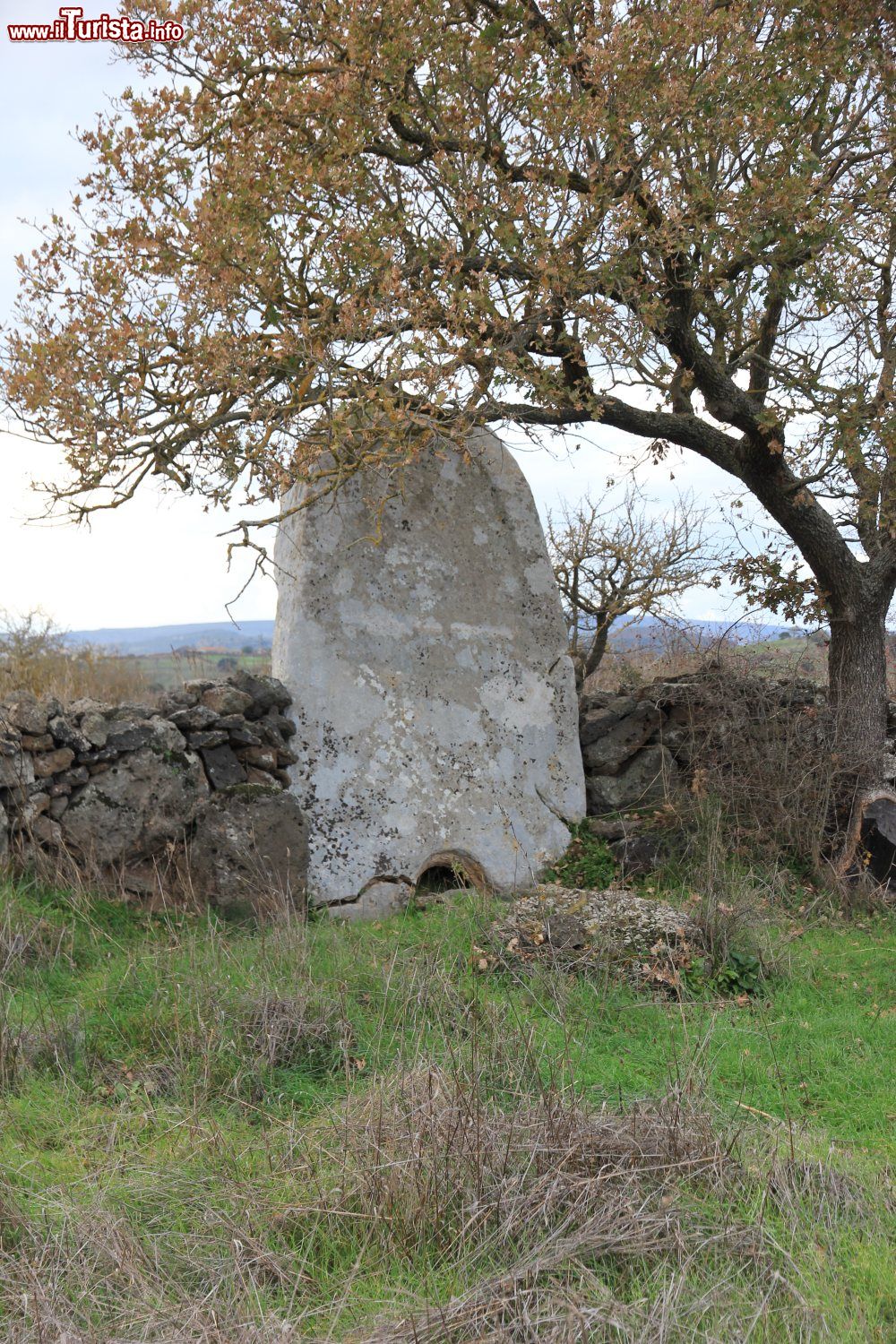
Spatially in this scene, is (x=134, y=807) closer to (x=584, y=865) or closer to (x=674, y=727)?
(x=584, y=865)

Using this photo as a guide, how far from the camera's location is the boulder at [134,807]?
291 inches

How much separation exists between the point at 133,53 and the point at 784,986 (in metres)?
7.00

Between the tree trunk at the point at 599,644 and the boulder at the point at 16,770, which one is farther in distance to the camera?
the tree trunk at the point at 599,644

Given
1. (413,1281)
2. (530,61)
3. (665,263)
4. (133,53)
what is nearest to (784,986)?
(413,1281)

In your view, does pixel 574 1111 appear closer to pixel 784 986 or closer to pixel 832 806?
pixel 784 986

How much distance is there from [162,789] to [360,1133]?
4.07 metres

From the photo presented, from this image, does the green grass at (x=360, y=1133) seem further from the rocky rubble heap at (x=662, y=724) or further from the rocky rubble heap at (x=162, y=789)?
the rocky rubble heap at (x=662, y=724)

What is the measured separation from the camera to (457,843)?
8.49 m

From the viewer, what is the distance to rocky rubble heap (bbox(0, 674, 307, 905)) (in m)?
7.30

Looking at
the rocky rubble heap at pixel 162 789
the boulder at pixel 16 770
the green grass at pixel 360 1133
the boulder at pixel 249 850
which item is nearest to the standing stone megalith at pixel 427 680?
the boulder at pixel 249 850

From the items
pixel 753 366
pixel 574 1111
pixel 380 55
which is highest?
pixel 380 55

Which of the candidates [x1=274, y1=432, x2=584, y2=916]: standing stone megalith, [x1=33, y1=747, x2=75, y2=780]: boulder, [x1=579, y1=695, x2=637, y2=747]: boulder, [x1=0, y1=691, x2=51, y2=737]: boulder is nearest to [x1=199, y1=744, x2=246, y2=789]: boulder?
[x1=274, y1=432, x2=584, y2=916]: standing stone megalith

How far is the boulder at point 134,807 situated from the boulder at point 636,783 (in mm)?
3335

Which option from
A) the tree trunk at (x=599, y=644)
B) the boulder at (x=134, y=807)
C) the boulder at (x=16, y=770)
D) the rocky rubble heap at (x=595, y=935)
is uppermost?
the tree trunk at (x=599, y=644)
